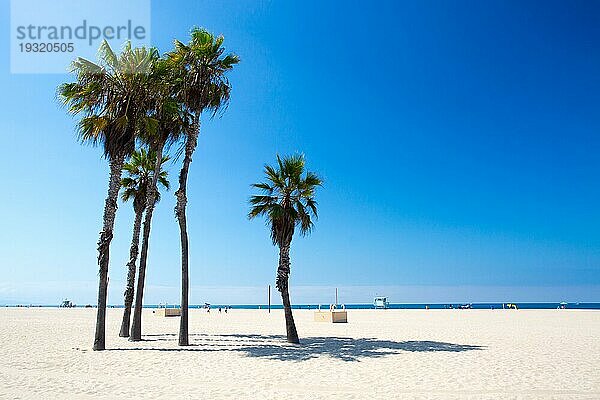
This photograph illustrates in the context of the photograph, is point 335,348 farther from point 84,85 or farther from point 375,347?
point 84,85

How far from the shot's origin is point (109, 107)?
20.5 meters

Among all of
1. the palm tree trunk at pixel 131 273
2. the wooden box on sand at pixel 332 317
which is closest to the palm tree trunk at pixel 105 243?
the palm tree trunk at pixel 131 273

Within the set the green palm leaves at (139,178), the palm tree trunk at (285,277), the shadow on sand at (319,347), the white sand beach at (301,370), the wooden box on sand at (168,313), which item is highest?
the green palm leaves at (139,178)

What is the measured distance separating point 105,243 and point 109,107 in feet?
18.8

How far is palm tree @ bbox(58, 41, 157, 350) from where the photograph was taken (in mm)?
20312

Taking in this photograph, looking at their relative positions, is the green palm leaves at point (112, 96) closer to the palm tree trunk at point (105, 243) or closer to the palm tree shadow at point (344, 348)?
the palm tree trunk at point (105, 243)

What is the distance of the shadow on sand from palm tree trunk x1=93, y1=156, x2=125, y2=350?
48.2 inches

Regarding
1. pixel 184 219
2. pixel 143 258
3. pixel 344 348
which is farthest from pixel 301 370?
pixel 143 258

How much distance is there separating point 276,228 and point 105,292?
8.15m

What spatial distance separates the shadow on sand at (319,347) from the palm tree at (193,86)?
2.39 m

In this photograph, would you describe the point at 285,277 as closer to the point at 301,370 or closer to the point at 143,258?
the point at 143,258

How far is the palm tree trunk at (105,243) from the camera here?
2028cm

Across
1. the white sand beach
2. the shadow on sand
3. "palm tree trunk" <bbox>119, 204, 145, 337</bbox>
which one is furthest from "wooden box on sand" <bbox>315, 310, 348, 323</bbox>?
"palm tree trunk" <bbox>119, 204, 145, 337</bbox>

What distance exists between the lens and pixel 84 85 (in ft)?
67.3
